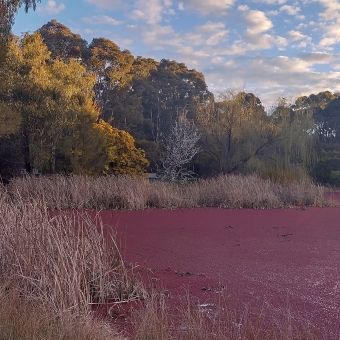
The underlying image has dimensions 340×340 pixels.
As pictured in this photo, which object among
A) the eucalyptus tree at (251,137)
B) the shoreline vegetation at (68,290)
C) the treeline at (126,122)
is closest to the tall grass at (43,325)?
the shoreline vegetation at (68,290)

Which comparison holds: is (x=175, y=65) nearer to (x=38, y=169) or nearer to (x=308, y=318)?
(x=38, y=169)

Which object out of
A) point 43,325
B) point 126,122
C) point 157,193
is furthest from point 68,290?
point 126,122

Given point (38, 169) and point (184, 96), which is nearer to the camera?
point (38, 169)

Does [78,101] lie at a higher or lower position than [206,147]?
higher

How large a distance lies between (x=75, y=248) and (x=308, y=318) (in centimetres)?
268

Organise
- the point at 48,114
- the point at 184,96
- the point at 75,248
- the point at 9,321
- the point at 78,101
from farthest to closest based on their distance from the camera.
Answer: the point at 184,96, the point at 78,101, the point at 48,114, the point at 75,248, the point at 9,321

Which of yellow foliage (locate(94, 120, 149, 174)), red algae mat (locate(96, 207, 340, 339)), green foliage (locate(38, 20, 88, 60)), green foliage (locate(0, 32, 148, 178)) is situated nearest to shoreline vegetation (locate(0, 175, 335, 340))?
red algae mat (locate(96, 207, 340, 339))

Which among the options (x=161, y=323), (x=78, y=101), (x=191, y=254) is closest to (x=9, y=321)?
(x=161, y=323)

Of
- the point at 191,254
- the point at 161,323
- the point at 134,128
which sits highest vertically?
the point at 134,128

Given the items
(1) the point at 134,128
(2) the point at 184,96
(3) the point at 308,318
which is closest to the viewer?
(3) the point at 308,318

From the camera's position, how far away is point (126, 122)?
35.6m

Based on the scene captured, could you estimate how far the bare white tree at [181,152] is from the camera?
1111 inches

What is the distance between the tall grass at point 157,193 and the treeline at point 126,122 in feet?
8.53

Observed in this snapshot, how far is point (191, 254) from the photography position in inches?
362
